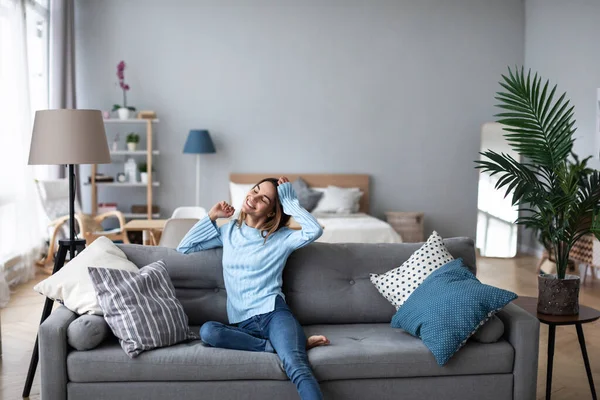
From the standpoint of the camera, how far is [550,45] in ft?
26.2

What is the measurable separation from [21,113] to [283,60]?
3.12 metres

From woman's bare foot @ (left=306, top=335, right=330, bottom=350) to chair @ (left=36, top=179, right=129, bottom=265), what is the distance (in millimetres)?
3846

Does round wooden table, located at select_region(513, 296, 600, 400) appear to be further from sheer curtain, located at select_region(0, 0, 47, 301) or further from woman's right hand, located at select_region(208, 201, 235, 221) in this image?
sheer curtain, located at select_region(0, 0, 47, 301)

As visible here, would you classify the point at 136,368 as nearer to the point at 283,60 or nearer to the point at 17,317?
the point at 17,317

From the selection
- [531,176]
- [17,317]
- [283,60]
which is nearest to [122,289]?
[531,176]

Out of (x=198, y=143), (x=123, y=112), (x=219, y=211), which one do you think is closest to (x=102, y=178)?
(x=123, y=112)

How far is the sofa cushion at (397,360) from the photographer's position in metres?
2.97

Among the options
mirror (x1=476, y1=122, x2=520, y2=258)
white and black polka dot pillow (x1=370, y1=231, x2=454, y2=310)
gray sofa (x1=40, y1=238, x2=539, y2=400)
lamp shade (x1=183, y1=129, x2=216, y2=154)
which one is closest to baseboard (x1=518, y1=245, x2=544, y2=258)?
mirror (x1=476, y1=122, x2=520, y2=258)

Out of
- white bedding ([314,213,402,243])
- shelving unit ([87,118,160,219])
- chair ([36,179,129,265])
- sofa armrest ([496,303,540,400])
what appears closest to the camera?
sofa armrest ([496,303,540,400])

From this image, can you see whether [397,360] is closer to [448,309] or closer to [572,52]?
[448,309]

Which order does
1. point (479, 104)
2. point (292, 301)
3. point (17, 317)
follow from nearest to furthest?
point (292, 301) < point (17, 317) < point (479, 104)

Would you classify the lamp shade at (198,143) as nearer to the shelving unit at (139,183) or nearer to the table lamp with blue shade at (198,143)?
the table lamp with blue shade at (198,143)

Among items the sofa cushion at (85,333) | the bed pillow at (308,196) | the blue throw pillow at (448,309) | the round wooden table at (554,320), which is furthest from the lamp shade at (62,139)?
the bed pillow at (308,196)

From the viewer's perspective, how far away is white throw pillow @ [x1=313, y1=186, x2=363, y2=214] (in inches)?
317
